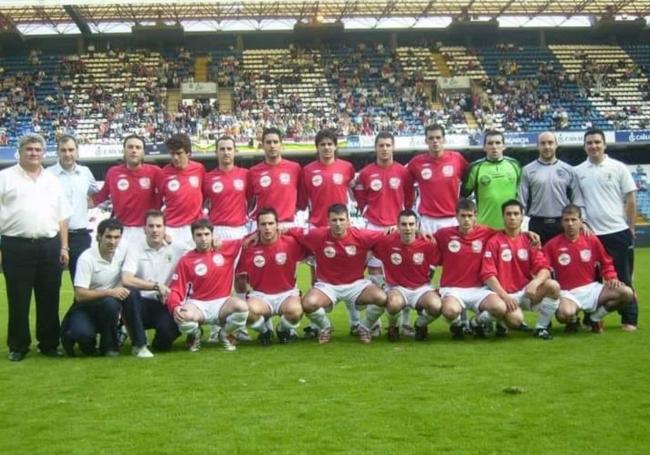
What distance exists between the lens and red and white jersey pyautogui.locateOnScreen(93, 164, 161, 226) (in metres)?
7.63

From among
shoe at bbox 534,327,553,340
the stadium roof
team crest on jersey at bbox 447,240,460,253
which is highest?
the stadium roof

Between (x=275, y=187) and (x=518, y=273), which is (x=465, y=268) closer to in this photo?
(x=518, y=273)

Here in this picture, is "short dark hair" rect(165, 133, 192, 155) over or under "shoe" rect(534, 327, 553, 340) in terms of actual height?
over

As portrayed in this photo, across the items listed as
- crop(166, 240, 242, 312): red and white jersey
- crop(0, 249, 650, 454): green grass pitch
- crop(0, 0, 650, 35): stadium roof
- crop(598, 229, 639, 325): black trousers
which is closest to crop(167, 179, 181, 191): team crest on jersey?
crop(166, 240, 242, 312): red and white jersey

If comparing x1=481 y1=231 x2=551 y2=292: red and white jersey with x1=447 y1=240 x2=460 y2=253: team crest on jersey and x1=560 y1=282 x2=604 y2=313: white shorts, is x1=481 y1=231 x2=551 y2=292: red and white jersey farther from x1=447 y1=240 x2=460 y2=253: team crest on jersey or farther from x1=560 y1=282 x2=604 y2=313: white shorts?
x1=560 y1=282 x2=604 y2=313: white shorts

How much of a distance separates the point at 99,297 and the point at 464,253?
121 inches

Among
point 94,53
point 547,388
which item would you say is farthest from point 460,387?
point 94,53

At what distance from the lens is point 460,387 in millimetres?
5145

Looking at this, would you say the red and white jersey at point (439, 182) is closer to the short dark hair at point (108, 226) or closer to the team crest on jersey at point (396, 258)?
the team crest on jersey at point (396, 258)

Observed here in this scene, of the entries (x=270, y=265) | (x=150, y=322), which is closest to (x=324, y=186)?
(x=270, y=265)

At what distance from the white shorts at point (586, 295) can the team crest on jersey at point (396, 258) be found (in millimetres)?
1458

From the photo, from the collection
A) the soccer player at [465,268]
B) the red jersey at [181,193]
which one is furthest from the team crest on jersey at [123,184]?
the soccer player at [465,268]

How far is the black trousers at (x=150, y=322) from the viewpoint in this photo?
6676mm

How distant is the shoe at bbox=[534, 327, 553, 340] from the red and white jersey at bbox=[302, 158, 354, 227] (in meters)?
2.07
